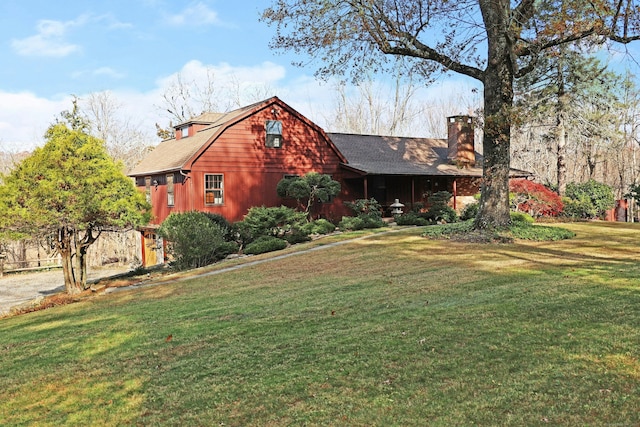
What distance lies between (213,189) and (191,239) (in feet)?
19.8

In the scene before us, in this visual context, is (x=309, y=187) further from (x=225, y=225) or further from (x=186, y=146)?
(x=186, y=146)

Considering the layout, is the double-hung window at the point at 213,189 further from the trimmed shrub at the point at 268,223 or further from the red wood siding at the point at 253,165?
the trimmed shrub at the point at 268,223

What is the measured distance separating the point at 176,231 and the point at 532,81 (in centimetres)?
1634

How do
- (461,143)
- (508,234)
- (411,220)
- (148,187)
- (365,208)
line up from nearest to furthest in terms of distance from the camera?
1. (508,234)
2. (411,220)
3. (365,208)
4. (148,187)
5. (461,143)

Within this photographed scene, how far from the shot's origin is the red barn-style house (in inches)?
874

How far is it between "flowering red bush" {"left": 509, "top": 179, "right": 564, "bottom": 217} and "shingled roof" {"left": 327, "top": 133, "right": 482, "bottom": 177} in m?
3.40

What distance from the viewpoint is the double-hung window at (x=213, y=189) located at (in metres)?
22.0

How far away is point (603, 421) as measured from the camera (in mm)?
3375

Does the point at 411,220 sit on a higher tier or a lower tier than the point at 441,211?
lower

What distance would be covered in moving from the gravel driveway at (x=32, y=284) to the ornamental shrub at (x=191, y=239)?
680 centimetres

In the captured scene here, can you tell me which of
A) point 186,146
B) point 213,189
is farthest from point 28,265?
point 213,189

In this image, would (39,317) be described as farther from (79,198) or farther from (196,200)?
(196,200)

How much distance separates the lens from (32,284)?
82.2 feet

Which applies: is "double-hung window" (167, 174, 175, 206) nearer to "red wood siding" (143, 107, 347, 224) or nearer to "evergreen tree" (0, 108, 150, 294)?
"red wood siding" (143, 107, 347, 224)
